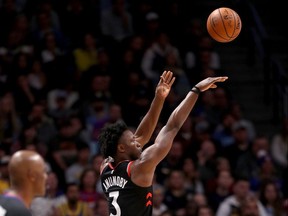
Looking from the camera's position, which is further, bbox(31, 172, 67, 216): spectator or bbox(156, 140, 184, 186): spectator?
bbox(156, 140, 184, 186): spectator

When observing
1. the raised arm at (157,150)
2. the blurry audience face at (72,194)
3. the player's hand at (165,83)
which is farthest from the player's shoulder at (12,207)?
the blurry audience face at (72,194)

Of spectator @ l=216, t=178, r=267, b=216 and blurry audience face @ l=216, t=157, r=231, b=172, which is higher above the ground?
blurry audience face @ l=216, t=157, r=231, b=172

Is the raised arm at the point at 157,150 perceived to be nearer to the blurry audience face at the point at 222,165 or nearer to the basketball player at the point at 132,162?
the basketball player at the point at 132,162

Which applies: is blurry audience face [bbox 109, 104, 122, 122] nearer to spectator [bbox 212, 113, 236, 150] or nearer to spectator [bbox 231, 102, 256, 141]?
spectator [bbox 212, 113, 236, 150]

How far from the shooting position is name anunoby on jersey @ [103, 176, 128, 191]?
22.3 feet

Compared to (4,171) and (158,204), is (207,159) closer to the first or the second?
(158,204)

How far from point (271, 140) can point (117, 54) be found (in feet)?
10.5

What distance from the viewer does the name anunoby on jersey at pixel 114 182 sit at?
22.3 ft

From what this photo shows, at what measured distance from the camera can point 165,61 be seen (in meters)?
14.0

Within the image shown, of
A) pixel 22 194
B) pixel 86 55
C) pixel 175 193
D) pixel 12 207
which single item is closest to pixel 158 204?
pixel 175 193

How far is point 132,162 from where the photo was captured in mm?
6750

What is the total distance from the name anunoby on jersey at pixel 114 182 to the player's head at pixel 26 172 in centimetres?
171

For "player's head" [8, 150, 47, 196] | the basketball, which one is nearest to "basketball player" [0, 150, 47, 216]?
"player's head" [8, 150, 47, 196]


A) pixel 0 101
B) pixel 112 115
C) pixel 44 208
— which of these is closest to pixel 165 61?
pixel 112 115
